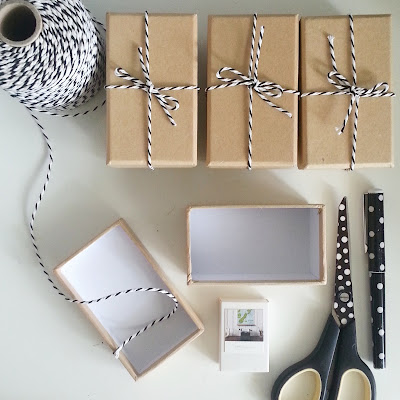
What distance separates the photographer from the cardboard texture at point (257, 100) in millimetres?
718

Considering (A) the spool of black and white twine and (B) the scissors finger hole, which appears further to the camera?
(B) the scissors finger hole

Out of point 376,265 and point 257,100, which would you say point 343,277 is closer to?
point 376,265

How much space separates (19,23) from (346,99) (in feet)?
1.36

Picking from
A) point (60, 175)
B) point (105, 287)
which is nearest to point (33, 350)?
point (105, 287)

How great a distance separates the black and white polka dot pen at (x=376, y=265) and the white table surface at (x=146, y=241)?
0.02 m

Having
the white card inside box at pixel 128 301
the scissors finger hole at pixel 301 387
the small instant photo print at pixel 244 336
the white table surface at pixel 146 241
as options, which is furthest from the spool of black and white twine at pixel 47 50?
the scissors finger hole at pixel 301 387

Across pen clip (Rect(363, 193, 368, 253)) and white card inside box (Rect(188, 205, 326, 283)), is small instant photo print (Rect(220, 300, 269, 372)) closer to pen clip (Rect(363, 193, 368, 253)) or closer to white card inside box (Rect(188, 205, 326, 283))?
white card inside box (Rect(188, 205, 326, 283))

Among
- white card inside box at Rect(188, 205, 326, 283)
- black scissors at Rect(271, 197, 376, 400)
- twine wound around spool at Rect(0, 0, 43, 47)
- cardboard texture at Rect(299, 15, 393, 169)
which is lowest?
black scissors at Rect(271, 197, 376, 400)

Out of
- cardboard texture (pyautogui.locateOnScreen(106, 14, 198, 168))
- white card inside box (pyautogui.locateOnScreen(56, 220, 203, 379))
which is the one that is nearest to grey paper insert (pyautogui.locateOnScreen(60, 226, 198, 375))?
white card inside box (pyautogui.locateOnScreen(56, 220, 203, 379))

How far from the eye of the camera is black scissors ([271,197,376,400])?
804 mm

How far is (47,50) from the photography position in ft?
2.14

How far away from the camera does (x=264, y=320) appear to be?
80cm

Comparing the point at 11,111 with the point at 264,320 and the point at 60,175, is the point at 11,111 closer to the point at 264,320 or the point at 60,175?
the point at 60,175

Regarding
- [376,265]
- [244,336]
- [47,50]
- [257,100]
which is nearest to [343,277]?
[376,265]
